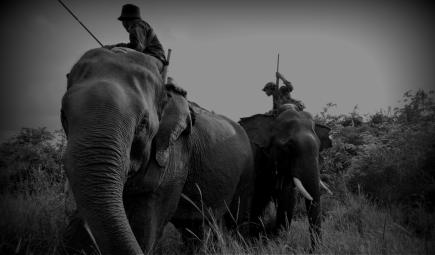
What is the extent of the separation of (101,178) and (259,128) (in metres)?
5.38

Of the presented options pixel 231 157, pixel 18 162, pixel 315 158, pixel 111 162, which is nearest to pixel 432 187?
pixel 315 158

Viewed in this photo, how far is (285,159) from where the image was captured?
6520 millimetres

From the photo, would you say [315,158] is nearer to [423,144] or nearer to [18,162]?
[423,144]

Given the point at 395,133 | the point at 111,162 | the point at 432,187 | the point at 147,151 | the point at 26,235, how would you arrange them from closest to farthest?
the point at 111,162
the point at 147,151
the point at 26,235
the point at 432,187
the point at 395,133

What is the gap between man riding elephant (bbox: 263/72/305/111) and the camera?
27.9ft

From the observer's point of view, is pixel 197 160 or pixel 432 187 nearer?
pixel 197 160

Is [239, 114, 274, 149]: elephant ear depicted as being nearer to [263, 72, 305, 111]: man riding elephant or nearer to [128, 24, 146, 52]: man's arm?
[263, 72, 305, 111]: man riding elephant

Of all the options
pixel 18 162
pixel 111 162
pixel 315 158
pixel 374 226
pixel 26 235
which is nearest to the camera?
pixel 111 162

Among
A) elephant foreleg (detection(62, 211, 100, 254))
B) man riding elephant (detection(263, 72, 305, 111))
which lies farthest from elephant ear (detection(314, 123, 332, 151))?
elephant foreleg (detection(62, 211, 100, 254))

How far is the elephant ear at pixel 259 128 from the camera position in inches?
278

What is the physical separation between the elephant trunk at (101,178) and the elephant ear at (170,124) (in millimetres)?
783

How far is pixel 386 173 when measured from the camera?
29.5ft

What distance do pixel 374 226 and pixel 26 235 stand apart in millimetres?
4832

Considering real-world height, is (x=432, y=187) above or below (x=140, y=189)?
below
